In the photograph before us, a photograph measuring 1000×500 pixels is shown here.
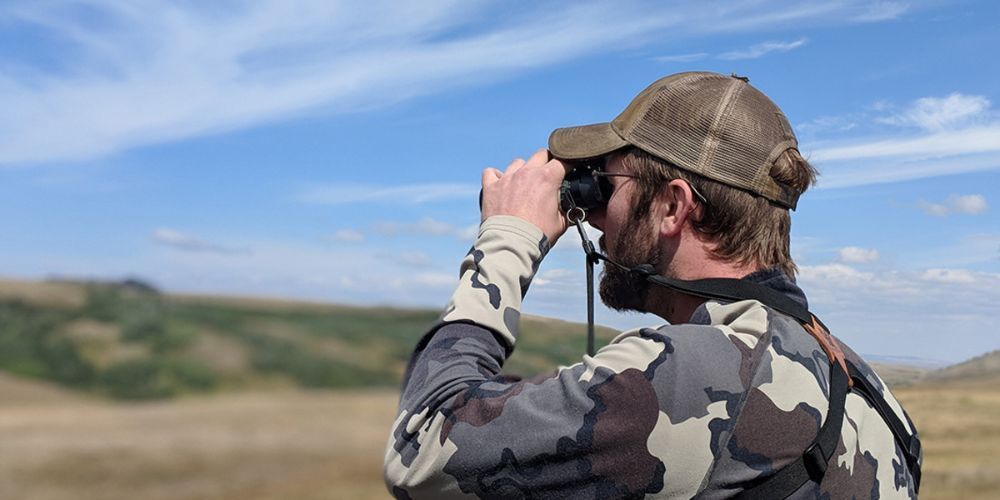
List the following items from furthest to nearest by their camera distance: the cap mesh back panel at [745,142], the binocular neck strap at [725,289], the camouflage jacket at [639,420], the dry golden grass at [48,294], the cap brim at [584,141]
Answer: the cap brim at [584,141] → the cap mesh back panel at [745,142] → the binocular neck strap at [725,289] → the camouflage jacket at [639,420] → the dry golden grass at [48,294]

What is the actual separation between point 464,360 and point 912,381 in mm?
2768

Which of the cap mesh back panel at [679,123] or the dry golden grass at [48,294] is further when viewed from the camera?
the cap mesh back panel at [679,123]

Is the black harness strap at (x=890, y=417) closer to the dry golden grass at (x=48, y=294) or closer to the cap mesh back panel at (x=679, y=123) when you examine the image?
the cap mesh back panel at (x=679, y=123)

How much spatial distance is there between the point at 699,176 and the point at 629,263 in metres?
0.35

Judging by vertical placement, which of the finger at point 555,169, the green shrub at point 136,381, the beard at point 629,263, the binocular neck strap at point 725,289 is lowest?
the green shrub at point 136,381

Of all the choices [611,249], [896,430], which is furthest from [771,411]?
[611,249]

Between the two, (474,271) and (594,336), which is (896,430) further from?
(474,271)

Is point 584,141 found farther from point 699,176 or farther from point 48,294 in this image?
point 48,294

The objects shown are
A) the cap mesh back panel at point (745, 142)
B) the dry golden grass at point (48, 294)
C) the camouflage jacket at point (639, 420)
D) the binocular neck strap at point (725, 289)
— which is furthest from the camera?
the cap mesh back panel at point (745, 142)

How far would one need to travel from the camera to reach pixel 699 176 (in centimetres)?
275

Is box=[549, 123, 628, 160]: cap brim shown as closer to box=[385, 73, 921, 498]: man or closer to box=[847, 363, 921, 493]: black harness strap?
box=[385, 73, 921, 498]: man

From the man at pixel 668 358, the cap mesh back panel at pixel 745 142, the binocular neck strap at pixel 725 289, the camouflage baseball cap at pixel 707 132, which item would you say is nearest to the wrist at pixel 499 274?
the man at pixel 668 358

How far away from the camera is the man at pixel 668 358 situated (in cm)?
216

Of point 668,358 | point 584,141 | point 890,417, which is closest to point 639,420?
point 668,358
